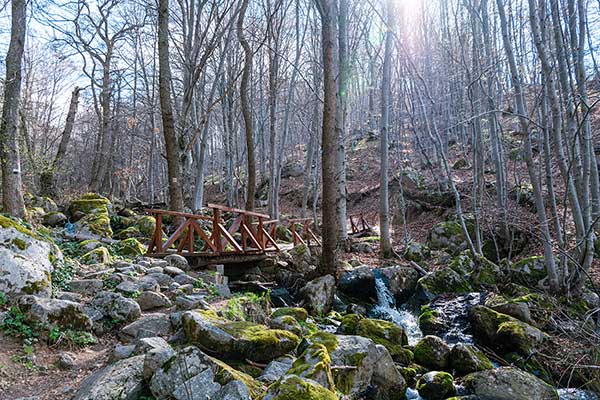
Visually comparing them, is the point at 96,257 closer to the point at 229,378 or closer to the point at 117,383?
the point at 117,383

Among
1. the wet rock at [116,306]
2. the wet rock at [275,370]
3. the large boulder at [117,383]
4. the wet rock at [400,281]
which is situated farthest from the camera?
the wet rock at [400,281]

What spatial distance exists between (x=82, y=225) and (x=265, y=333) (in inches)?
340

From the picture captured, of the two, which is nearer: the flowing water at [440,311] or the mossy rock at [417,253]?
the flowing water at [440,311]

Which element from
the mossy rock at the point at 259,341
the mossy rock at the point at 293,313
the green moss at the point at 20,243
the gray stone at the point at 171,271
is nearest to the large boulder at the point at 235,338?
the mossy rock at the point at 259,341

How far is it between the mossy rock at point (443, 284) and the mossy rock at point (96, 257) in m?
6.65

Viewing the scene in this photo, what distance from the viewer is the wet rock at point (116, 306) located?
4.46m

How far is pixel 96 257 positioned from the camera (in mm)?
6754

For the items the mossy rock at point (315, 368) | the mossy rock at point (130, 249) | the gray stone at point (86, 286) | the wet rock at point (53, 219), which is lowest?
the mossy rock at point (315, 368)

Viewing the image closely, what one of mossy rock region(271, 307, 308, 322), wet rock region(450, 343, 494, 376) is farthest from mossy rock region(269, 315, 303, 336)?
wet rock region(450, 343, 494, 376)

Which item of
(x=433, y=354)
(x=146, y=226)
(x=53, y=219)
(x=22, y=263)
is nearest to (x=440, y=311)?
(x=433, y=354)

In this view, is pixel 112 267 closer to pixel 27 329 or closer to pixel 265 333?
pixel 27 329

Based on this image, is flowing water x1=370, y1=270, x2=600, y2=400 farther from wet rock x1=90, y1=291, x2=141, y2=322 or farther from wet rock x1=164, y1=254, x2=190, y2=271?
wet rock x1=90, y1=291, x2=141, y2=322

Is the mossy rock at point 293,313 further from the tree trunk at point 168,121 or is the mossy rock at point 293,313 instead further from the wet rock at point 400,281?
the tree trunk at point 168,121

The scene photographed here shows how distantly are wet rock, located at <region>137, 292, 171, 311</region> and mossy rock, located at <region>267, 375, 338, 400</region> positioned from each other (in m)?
2.97
